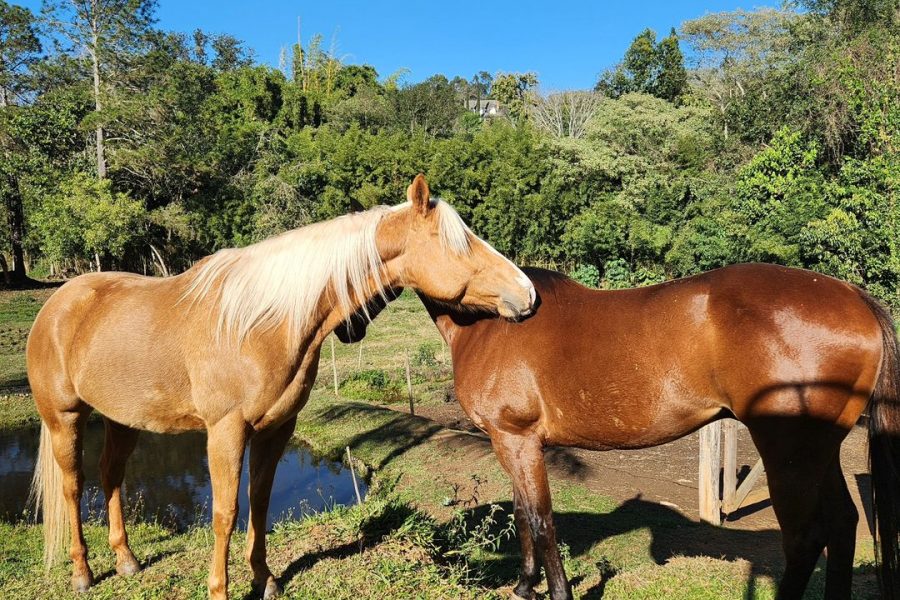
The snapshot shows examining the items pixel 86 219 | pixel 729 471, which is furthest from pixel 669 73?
pixel 729 471

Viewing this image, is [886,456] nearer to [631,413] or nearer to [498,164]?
[631,413]

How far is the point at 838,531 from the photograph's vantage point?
294 centimetres

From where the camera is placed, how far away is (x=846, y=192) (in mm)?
16578

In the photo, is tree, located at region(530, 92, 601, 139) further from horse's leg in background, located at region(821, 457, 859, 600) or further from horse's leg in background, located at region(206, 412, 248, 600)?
horse's leg in background, located at region(206, 412, 248, 600)

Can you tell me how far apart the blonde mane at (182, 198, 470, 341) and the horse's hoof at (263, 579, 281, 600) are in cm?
Answer: 143

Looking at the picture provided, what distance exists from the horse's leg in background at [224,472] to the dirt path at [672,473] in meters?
5.07

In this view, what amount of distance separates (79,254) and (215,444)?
22.5 m

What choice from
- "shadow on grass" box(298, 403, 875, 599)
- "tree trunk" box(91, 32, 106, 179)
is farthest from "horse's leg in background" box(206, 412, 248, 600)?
"tree trunk" box(91, 32, 106, 179)

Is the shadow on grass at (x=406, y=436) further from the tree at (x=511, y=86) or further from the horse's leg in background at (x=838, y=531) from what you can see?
the tree at (x=511, y=86)

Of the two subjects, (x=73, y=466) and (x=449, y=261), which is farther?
(x=73, y=466)

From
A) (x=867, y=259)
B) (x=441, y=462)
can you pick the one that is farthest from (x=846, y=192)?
(x=441, y=462)

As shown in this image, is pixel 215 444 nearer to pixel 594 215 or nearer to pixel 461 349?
pixel 461 349

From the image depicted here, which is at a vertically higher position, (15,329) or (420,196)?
(420,196)

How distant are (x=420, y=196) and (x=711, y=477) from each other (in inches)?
196
